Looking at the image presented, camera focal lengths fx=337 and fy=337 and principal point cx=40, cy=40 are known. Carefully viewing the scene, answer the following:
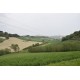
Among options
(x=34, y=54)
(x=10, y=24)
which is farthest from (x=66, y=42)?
(x=10, y=24)

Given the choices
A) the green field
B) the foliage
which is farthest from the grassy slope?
the foliage

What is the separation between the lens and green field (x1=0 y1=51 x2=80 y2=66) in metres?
5.38

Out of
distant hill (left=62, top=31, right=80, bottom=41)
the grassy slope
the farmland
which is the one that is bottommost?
the grassy slope

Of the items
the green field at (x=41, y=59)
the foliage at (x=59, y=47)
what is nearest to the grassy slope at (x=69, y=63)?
the green field at (x=41, y=59)

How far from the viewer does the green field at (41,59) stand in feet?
17.6

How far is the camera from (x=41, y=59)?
5406 mm

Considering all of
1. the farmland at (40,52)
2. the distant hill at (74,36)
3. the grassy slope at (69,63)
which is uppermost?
the distant hill at (74,36)

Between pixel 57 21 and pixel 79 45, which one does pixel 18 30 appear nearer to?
pixel 57 21

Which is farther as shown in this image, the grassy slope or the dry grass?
the dry grass

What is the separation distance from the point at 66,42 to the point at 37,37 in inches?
18.8

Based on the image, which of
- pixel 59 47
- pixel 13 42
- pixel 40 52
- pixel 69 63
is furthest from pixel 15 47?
pixel 69 63

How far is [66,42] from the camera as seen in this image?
17.8ft

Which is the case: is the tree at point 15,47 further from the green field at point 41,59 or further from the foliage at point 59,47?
the foliage at point 59,47

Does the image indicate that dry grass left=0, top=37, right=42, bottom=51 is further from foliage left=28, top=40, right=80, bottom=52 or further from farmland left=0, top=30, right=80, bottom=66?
foliage left=28, top=40, right=80, bottom=52
